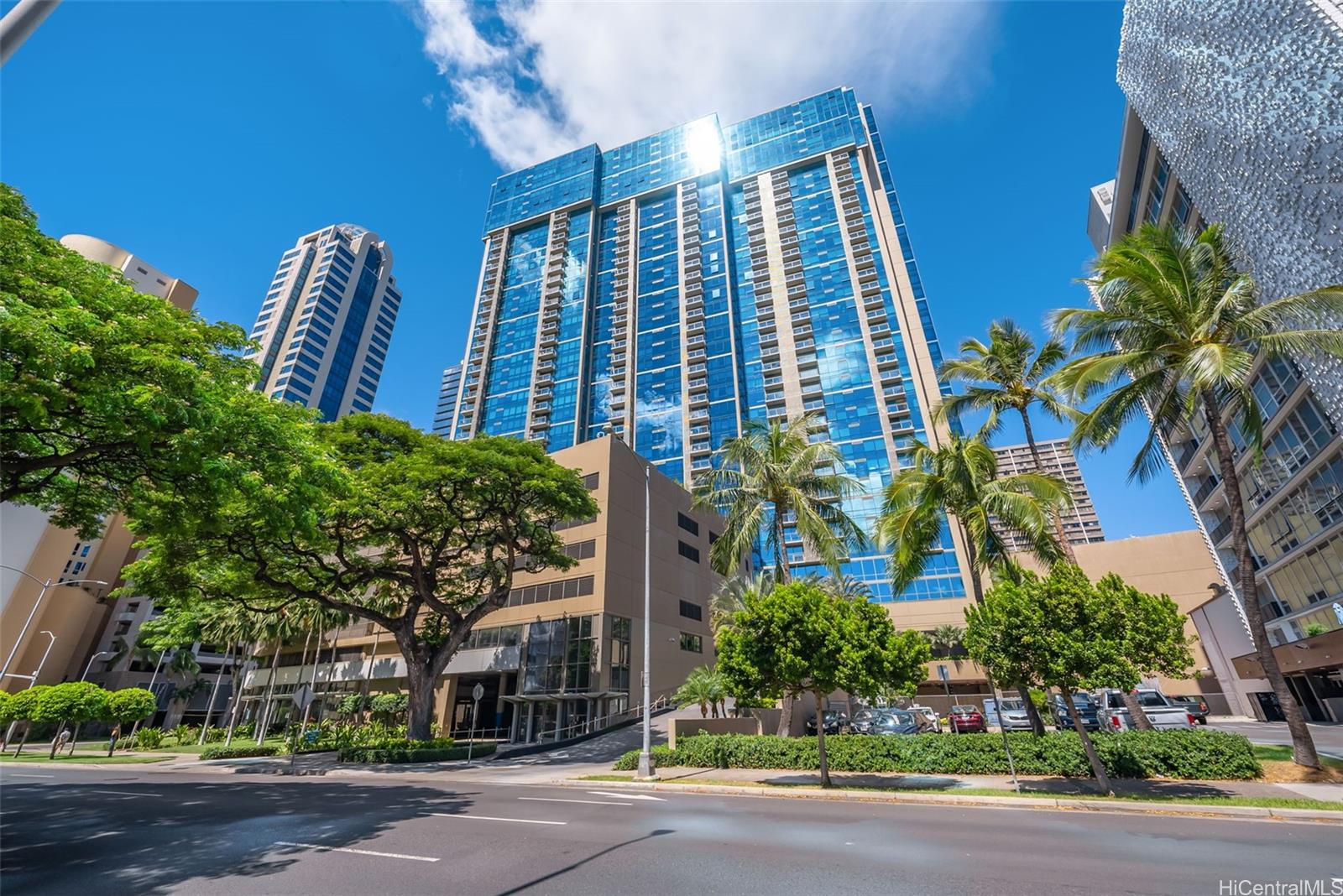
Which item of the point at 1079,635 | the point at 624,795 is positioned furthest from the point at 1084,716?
the point at 624,795

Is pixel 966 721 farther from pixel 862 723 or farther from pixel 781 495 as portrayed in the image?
pixel 781 495

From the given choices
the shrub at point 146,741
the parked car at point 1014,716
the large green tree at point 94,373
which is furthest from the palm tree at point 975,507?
the shrub at point 146,741

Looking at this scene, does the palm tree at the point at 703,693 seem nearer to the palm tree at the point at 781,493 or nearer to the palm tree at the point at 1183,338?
the palm tree at the point at 781,493

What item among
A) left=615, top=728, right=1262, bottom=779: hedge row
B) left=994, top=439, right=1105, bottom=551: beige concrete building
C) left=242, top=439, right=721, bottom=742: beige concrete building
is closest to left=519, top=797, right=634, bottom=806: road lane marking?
left=615, top=728, right=1262, bottom=779: hedge row

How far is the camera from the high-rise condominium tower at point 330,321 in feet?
308

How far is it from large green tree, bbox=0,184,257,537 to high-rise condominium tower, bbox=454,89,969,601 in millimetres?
59714

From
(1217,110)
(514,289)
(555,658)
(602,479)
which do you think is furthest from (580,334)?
(1217,110)

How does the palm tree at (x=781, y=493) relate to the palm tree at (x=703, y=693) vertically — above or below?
above

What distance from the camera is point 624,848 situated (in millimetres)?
8422

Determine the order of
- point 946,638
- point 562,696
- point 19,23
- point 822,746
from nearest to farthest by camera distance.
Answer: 1. point 19,23
2. point 822,746
3. point 562,696
4. point 946,638

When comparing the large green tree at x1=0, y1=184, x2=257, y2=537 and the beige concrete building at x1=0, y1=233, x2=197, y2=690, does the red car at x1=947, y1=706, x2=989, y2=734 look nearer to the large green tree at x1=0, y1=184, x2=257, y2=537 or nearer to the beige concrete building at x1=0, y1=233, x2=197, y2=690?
the large green tree at x1=0, y1=184, x2=257, y2=537

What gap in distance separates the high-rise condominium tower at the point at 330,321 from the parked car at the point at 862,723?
308 ft

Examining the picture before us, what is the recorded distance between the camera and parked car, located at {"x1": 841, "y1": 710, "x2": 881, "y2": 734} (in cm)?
2522

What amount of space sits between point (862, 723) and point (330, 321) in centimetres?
10920
